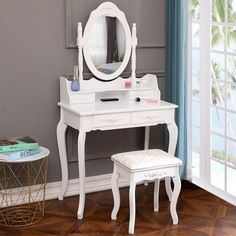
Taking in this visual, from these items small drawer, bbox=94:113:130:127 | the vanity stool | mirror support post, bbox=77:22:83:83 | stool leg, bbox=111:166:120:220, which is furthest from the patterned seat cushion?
mirror support post, bbox=77:22:83:83

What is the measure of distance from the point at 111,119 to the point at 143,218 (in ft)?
2.40

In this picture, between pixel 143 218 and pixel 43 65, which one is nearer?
pixel 143 218

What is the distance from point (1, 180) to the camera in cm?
Answer: 400

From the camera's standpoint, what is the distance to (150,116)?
394 cm

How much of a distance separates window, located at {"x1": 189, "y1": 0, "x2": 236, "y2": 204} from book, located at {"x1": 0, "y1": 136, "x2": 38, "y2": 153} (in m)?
1.37

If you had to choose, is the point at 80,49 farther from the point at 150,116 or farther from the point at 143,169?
the point at 143,169

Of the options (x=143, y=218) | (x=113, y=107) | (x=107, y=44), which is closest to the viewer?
(x=143, y=218)

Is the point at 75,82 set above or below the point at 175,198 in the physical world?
above

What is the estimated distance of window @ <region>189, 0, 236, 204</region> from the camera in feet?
13.1

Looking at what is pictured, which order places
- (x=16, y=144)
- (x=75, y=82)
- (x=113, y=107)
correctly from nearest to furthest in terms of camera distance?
(x=16, y=144) < (x=113, y=107) < (x=75, y=82)

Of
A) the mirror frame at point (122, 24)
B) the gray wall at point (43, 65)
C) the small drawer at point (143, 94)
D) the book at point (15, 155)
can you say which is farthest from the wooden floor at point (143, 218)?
the mirror frame at point (122, 24)

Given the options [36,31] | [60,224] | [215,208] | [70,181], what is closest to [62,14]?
[36,31]

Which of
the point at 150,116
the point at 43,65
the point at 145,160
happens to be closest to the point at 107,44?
the point at 43,65

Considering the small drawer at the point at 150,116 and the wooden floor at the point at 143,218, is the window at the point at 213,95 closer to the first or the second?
the wooden floor at the point at 143,218
